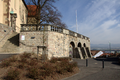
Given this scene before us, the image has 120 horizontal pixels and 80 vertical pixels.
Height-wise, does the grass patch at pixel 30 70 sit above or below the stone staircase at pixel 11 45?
below

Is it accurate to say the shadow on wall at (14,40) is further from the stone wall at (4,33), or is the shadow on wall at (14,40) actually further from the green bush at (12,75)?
the green bush at (12,75)

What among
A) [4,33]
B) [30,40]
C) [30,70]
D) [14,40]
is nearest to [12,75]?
[30,70]

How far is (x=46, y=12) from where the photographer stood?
2388cm

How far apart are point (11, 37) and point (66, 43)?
8.03m

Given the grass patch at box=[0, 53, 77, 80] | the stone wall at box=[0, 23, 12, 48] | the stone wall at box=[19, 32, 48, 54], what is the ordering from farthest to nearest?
the stone wall at box=[0, 23, 12, 48]
the stone wall at box=[19, 32, 48, 54]
the grass patch at box=[0, 53, 77, 80]

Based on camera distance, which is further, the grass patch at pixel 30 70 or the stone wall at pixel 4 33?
the stone wall at pixel 4 33

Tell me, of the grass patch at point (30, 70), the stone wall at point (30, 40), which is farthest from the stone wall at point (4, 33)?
the grass patch at point (30, 70)

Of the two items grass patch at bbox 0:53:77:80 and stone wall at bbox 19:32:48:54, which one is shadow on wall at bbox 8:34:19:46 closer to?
stone wall at bbox 19:32:48:54

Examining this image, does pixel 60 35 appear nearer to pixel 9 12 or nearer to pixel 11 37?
pixel 11 37

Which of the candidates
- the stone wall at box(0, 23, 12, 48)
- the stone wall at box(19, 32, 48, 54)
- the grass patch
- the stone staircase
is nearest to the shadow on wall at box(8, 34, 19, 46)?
the stone staircase

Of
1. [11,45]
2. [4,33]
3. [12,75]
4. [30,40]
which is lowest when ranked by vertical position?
[12,75]

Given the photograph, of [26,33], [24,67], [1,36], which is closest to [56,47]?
[26,33]

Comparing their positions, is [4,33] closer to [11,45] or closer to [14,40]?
[14,40]

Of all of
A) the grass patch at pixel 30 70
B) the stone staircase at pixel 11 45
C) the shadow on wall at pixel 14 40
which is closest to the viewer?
the grass patch at pixel 30 70
